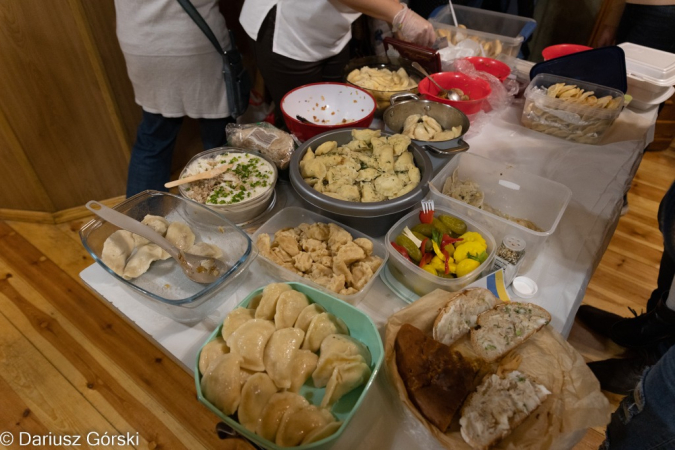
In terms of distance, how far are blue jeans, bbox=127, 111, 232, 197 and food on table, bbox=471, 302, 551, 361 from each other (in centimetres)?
168

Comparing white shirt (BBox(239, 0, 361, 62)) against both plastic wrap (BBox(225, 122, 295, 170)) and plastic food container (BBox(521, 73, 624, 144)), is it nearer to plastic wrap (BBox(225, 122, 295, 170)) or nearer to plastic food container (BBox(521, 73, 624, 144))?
plastic wrap (BBox(225, 122, 295, 170))

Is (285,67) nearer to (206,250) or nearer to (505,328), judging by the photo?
(206,250)

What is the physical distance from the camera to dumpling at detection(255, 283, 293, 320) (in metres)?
0.88

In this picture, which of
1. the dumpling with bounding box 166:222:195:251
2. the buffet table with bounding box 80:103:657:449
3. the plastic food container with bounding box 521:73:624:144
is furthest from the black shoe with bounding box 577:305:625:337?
the dumpling with bounding box 166:222:195:251

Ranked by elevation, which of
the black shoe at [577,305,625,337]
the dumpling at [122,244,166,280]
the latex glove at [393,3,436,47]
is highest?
the latex glove at [393,3,436,47]

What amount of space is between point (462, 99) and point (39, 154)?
2.30 metres

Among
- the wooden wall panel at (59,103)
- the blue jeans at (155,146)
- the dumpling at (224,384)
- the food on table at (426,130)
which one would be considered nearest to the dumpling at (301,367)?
the dumpling at (224,384)

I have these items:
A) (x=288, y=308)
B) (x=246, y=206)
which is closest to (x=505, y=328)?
(x=288, y=308)

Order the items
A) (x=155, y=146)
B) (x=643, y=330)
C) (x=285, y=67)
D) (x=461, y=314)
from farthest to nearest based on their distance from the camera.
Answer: (x=155, y=146)
(x=285, y=67)
(x=643, y=330)
(x=461, y=314)

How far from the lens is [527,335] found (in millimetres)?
863

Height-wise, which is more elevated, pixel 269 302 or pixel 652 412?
pixel 269 302

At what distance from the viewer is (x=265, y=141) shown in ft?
4.51

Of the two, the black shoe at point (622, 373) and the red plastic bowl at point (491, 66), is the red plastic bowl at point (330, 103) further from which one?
the black shoe at point (622, 373)

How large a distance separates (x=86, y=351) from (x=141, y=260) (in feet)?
3.91
